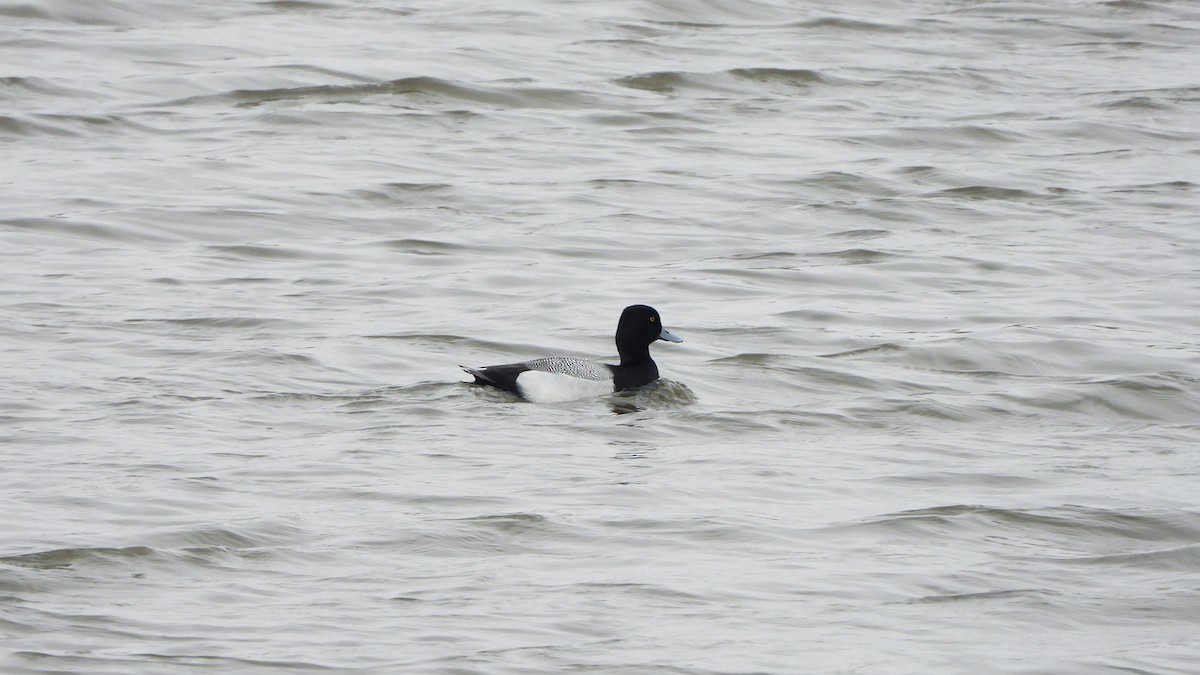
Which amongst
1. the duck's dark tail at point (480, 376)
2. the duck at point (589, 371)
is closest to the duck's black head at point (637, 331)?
the duck at point (589, 371)

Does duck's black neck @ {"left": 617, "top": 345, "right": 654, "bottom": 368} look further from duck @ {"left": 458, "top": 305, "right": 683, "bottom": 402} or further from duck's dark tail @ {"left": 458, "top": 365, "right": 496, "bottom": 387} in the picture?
duck's dark tail @ {"left": 458, "top": 365, "right": 496, "bottom": 387}

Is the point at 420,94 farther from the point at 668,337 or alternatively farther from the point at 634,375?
the point at 634,375

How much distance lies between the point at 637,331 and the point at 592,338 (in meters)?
1.21

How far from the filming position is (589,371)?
37.4ft

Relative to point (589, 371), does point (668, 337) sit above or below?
above

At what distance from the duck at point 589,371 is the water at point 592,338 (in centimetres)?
19

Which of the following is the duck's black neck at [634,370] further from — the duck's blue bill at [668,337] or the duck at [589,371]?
the duck's blue bill at [668,337]

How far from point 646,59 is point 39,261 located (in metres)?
10.5

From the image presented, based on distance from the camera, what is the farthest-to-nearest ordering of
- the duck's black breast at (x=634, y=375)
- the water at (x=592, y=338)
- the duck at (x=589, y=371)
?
the duck's black breast at (x=634, y=375)
the duck at (x=589, y=371)
the water at (x=592, y=338)

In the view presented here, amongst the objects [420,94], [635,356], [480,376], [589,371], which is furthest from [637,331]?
[420,94]

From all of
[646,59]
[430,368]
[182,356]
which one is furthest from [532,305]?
[646,59]

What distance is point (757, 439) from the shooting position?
33.4ft

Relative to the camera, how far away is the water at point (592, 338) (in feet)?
23.5

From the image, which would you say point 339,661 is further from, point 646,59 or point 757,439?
point 646,59
